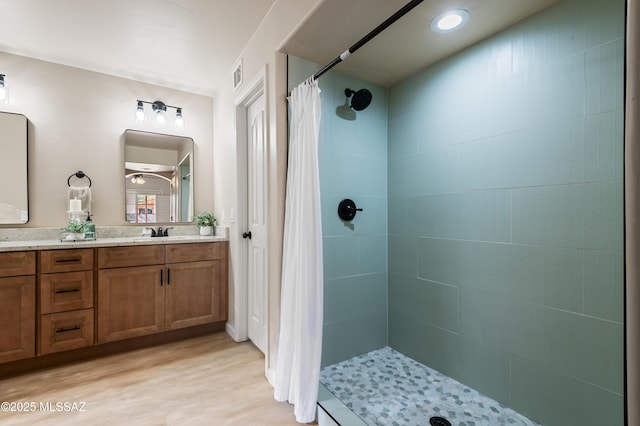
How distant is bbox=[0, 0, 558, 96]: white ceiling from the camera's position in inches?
60.4

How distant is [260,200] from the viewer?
93.7 inches

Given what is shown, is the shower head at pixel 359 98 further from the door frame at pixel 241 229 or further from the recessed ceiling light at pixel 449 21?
the door frame at pixel 241 229

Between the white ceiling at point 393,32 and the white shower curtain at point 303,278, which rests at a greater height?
the white ceiling at point 393,32

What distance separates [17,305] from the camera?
2.04 metres

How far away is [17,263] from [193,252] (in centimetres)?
114

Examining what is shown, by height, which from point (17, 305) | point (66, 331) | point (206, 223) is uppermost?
point (206, 223)

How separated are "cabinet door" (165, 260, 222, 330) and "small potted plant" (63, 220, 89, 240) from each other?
2.46 ft

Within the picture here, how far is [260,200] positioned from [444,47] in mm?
1675

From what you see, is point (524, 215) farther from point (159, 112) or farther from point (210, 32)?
point (159, 112)

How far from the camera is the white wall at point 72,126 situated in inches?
98.0

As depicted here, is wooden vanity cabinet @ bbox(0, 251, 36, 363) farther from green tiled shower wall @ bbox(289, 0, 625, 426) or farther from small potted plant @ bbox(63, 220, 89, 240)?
green tiled shower wall @ bbox(289, 0, 625, 426)

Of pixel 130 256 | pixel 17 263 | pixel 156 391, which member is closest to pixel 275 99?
pixel 130 256

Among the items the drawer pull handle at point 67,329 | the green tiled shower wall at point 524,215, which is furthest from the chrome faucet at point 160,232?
the green tiled shower wall at point 524,215

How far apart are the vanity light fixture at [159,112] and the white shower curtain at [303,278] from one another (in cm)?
190
